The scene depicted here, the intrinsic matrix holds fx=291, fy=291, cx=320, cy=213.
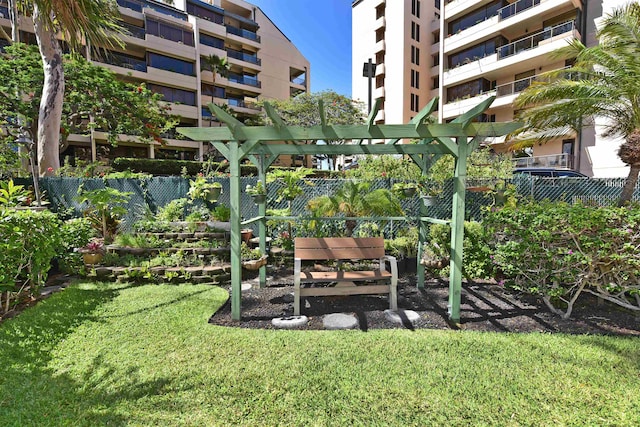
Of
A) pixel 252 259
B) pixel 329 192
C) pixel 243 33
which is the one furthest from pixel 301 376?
pixel 243 33

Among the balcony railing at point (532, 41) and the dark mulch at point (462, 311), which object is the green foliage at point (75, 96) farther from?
the balcony railing at point (532, 41)

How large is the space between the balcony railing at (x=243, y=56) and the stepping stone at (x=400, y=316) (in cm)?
3619

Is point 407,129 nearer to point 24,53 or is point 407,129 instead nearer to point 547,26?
point 24,53

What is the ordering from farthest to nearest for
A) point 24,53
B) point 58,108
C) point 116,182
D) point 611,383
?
point 24,53 < point 58,108 < point 116,182 < point 611,383

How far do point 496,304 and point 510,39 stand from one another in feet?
76.9

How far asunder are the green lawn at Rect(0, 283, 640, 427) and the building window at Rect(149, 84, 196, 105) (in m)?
28.6

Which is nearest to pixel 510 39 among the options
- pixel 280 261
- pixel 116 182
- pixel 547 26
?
pixel 547 26

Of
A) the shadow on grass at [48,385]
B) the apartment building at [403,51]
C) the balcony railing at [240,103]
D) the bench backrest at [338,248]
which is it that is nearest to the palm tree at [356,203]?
the bench backrest at [338,248]

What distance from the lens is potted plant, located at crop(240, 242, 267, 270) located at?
5125mm

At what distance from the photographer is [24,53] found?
1345cm

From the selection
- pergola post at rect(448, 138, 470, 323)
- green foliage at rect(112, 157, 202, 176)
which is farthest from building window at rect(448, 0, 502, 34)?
pergola post at rect(448, 138, 470, 323)

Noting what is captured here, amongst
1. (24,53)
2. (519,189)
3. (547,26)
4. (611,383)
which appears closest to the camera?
(611,383)

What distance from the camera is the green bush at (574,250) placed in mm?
3381

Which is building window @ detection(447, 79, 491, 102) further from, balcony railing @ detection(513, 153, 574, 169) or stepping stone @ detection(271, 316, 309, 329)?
stepping stone @ detection(271, 316, 309, 329)
